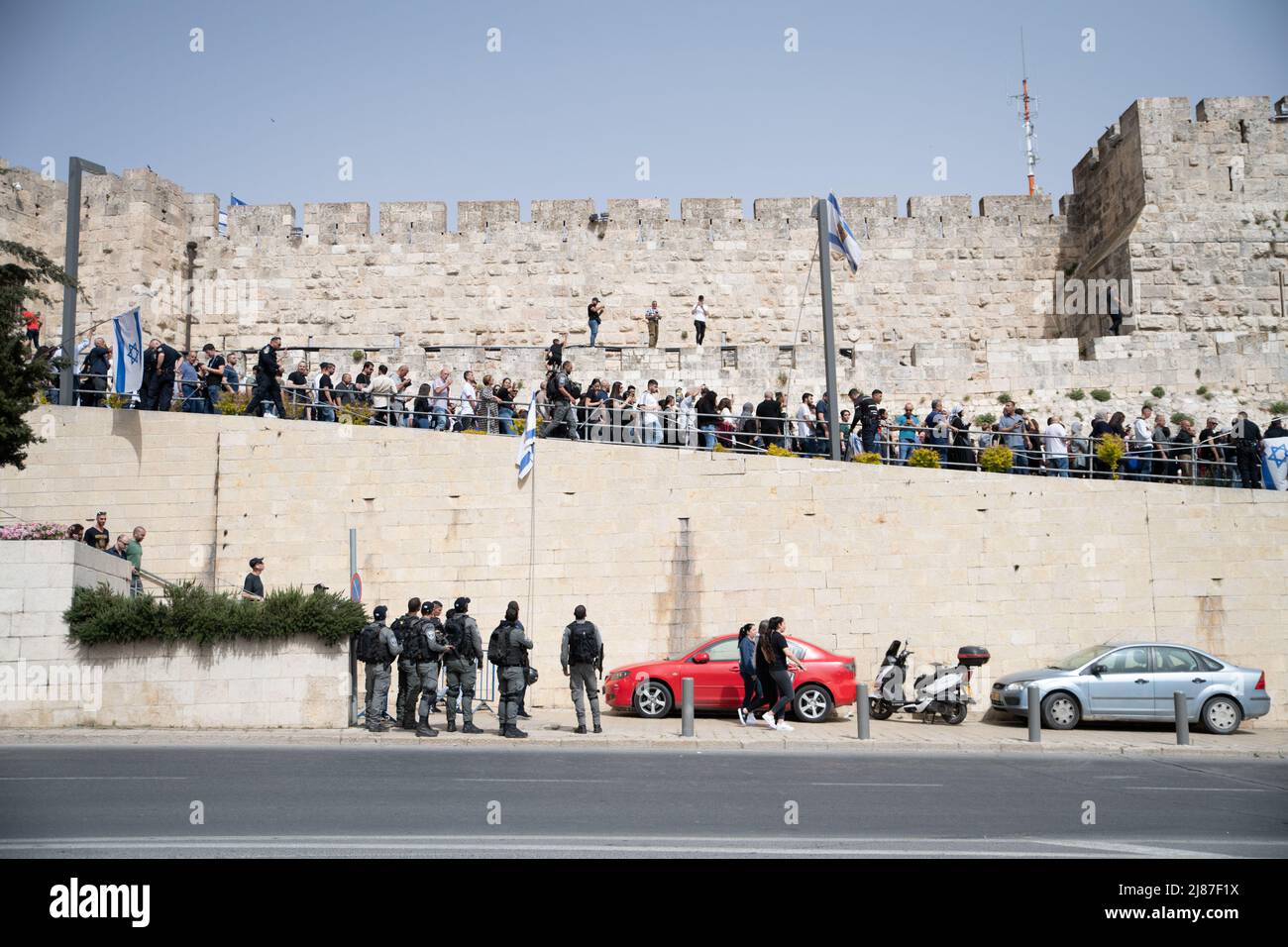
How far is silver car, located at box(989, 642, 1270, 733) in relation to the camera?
1528 centimetres

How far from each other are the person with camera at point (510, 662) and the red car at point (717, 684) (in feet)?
7.99

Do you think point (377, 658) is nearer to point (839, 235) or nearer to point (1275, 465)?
point (839, 235)

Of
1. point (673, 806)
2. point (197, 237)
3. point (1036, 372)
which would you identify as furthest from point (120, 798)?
point (197, 237)

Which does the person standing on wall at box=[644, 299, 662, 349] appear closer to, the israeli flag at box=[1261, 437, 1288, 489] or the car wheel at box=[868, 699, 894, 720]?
the car wheel at box=[868, 699, 894, 720]

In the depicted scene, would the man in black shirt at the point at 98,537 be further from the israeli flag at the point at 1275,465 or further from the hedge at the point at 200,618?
the israeli flag at the point at 1275,465

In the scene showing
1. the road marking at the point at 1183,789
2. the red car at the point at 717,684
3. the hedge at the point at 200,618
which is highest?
the hedge at the point at 200,618

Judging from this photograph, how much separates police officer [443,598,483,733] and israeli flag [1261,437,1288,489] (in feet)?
42.1

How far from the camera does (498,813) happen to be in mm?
8773

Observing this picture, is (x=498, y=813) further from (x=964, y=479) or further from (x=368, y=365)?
(x=368, y=365)

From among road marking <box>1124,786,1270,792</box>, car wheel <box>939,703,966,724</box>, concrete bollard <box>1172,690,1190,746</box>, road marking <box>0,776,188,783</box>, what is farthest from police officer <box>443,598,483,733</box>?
concrete bollard <box>1172,690,1190,746</box>

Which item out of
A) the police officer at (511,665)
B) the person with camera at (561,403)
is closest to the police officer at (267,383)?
the person with camera at (561,403)

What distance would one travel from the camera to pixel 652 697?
15.6 metres

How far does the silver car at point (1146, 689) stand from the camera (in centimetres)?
1528

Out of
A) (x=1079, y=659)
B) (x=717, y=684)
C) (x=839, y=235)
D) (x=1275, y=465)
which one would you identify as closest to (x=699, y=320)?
(x=839, y=235)
